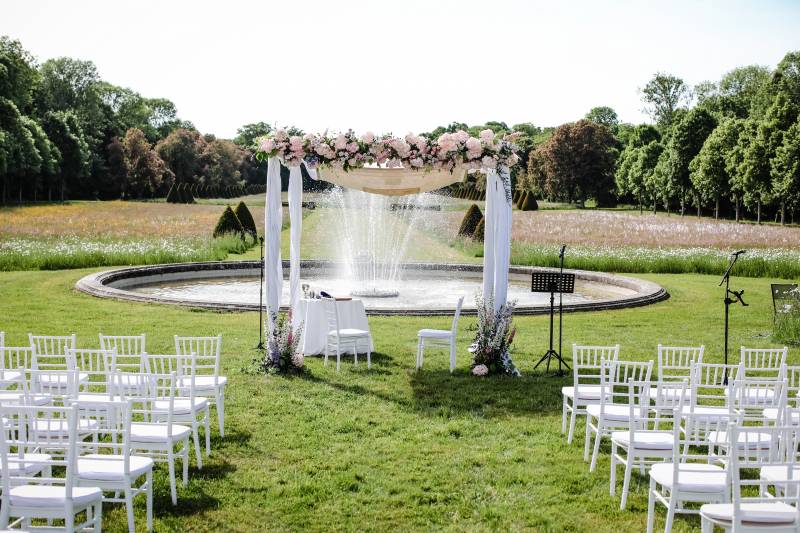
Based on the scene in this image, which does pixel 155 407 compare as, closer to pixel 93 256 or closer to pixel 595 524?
pixel 595 524

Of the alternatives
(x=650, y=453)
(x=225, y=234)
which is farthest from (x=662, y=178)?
(x=650, y=453)

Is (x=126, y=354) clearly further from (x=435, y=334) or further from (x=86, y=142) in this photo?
(x=86, y=142)

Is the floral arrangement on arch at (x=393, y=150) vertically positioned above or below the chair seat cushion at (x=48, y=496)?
above

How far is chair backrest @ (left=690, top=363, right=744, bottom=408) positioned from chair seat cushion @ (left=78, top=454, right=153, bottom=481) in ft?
13.4

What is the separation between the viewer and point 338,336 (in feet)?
37.6

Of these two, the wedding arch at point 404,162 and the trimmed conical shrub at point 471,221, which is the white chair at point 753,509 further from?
the trimmed conical shrub at point 471,221

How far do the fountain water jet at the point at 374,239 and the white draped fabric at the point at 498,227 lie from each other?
8299 millimetres

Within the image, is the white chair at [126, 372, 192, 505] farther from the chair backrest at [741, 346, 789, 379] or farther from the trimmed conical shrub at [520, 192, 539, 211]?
the trimmed conical shrub at [520, 192, 539, 211]

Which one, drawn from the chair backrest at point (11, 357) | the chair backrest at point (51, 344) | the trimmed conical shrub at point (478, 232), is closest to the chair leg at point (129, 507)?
the chair backrest at point (11, 357)

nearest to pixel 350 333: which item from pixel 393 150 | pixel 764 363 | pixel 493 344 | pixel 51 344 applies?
pixel 493 344

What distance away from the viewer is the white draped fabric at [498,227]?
1100 centimetres

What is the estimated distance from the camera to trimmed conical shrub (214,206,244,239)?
104ft

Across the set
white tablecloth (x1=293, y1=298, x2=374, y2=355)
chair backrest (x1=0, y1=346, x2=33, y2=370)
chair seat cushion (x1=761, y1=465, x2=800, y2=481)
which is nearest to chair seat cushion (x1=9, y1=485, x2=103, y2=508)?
chair backrest (x1=0, y1=346, x2=33, y2=370)

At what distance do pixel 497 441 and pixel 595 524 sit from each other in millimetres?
2148
